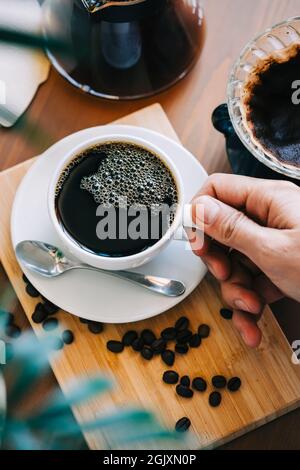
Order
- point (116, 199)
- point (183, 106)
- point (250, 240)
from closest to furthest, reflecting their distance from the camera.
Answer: point (250, 240)
point (116, 199)
point (183, 106)

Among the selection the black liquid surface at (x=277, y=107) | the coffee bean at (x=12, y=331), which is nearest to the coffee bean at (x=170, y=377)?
the coffee bean at (x=12, y=331)

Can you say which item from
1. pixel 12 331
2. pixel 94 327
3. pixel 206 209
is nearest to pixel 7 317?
pixel 12 331

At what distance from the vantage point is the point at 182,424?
902 millimetres

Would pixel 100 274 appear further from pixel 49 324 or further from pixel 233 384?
pixel 233 384

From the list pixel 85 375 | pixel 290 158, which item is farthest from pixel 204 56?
pixel 85 375

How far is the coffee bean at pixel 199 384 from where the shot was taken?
911 millimetres

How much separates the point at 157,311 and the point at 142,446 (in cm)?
19

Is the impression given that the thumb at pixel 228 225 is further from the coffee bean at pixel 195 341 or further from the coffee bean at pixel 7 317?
the coffee bean at pixel 7 317

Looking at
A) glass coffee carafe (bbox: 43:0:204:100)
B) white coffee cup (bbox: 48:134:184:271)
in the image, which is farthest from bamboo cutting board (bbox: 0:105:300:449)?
glass coffee carafe (bbox: 43:0:204:100)

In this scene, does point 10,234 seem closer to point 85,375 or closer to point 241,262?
point 85,375

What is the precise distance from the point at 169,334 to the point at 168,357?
0.10 ft

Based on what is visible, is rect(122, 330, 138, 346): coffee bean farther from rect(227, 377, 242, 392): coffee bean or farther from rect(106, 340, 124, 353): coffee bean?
rect(227, 377, 242, 392): coffee bean

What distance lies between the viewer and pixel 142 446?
91cm

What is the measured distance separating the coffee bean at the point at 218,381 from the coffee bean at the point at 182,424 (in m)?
0.06
